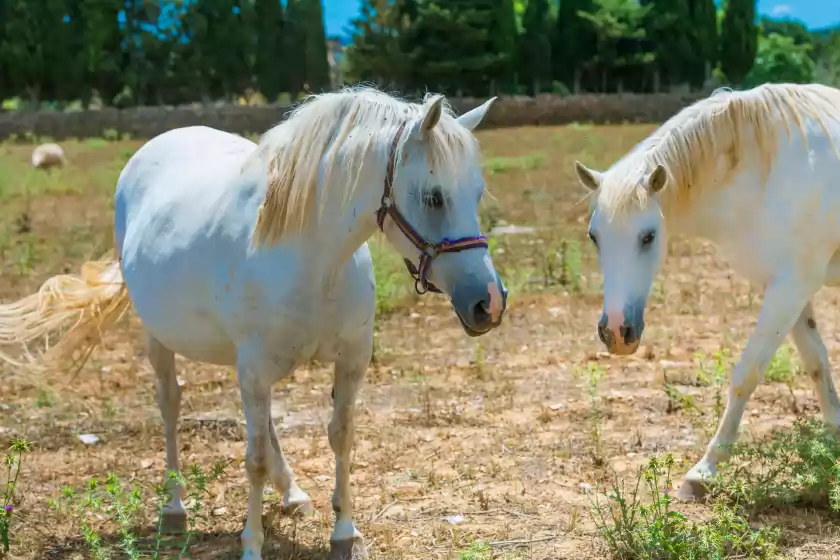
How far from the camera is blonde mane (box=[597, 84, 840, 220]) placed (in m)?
3.54

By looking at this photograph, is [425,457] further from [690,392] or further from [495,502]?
[690,392]

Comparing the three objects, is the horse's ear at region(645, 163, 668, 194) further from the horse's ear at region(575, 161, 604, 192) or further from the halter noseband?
the halter noseband

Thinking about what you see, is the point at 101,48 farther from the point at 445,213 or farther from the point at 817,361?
the point at 445,213

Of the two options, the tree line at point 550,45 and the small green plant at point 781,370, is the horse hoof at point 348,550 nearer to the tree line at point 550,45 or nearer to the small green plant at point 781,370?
the small green plant at point 781,370

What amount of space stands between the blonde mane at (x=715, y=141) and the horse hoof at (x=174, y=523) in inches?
80.9

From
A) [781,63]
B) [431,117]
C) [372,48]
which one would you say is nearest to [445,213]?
[431,117]

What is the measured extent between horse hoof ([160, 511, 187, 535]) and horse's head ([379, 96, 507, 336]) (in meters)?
1.58

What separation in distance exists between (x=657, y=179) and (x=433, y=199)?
1.27m

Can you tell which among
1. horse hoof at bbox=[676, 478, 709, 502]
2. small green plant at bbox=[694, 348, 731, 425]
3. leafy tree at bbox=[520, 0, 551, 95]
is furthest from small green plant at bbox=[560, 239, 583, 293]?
leafy tree at bbox=[520, 0, 551, 95]

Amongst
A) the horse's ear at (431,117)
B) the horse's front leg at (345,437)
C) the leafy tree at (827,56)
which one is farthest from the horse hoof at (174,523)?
the leafy tree at (827,56)

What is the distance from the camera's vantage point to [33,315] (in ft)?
12.7

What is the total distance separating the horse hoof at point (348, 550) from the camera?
301cm

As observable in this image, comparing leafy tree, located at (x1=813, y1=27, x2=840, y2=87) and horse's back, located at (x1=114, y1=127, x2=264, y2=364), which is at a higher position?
leafy tree, located at (x1=813, y1=27, x2=840, y2=87)

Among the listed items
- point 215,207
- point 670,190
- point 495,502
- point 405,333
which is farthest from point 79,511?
point 405,333
